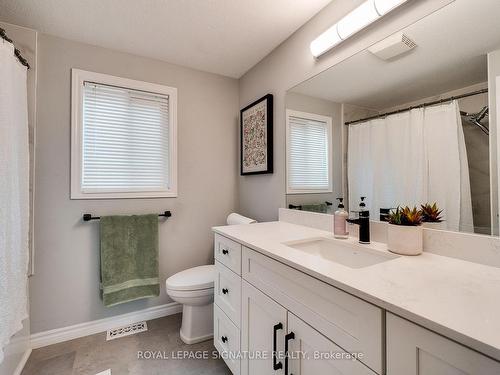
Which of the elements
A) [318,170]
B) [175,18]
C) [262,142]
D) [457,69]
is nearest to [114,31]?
[175,18]

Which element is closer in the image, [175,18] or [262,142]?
[175,18]

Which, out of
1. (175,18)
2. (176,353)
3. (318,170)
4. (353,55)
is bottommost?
(176,353)

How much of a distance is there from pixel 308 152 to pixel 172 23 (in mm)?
1278

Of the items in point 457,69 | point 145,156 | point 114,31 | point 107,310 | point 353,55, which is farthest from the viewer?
point 145,156

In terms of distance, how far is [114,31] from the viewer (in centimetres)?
169

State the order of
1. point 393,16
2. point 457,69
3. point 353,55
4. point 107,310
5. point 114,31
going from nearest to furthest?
point 457,69, point 393,16, point 353,55, point 114,31, point 107,310

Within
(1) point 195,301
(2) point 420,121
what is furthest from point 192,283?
(2) point 420,121

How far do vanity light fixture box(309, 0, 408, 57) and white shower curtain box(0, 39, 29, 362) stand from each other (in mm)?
1677

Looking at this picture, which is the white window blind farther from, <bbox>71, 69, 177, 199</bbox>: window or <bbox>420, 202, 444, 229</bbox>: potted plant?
<bbox>420, 202, 444, 229</bbox>: potted plant

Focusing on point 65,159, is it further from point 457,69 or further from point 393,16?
point 457,69

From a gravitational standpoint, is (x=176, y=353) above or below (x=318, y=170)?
below

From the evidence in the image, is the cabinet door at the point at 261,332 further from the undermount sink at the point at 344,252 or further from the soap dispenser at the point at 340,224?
the soap dispenser at the point at 340,224

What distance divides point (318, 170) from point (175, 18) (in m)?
1.38

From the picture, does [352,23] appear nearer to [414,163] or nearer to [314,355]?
[414,163]
